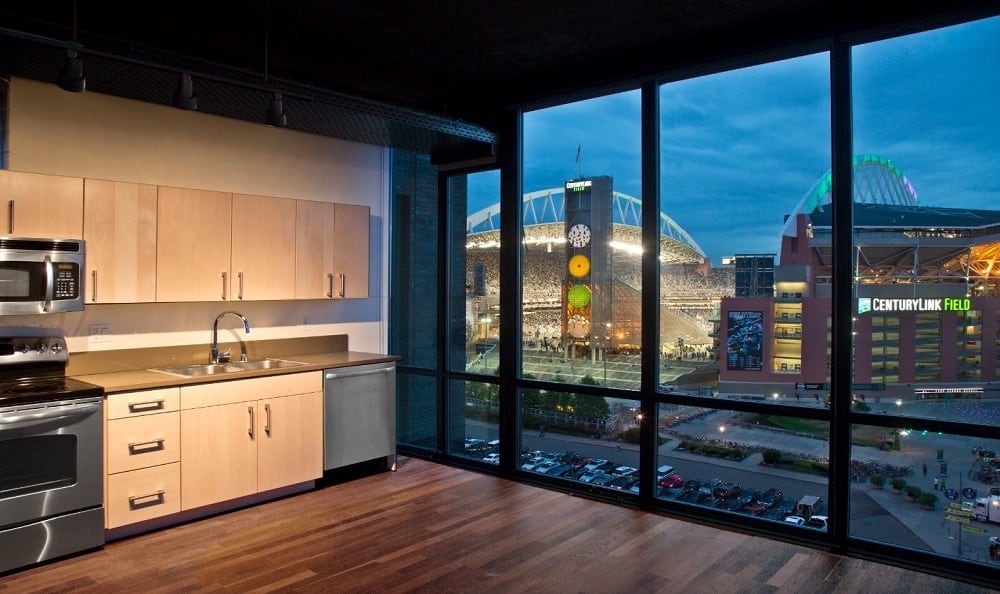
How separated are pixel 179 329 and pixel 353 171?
188cm

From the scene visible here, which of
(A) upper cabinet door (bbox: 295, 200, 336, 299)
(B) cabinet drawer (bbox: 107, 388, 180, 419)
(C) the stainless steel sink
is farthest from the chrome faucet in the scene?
(B) cabinet drawer (bbox: 107, 388, 180, 419)

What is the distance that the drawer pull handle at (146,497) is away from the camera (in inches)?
142

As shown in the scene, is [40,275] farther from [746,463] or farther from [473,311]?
[746,463]

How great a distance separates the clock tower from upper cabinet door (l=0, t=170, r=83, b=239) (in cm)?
306

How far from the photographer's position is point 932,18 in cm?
331

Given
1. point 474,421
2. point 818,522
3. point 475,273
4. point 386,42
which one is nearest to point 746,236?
point 818,522

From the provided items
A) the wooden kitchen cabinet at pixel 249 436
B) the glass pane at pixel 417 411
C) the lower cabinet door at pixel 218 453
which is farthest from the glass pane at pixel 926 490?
the lower cabinet door at pixel 218 453

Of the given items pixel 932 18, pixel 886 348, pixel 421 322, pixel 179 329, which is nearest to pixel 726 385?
pixel 886 348

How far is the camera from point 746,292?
4008 millimetres

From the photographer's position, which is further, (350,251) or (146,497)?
(350,251)

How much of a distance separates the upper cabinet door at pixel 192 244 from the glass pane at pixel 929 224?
3.86 meters

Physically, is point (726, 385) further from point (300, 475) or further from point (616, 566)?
point (300, 475)

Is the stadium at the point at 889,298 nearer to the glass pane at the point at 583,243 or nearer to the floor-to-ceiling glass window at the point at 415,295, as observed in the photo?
the glass pane at the point at 583,243

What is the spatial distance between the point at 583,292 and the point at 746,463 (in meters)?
1.55
